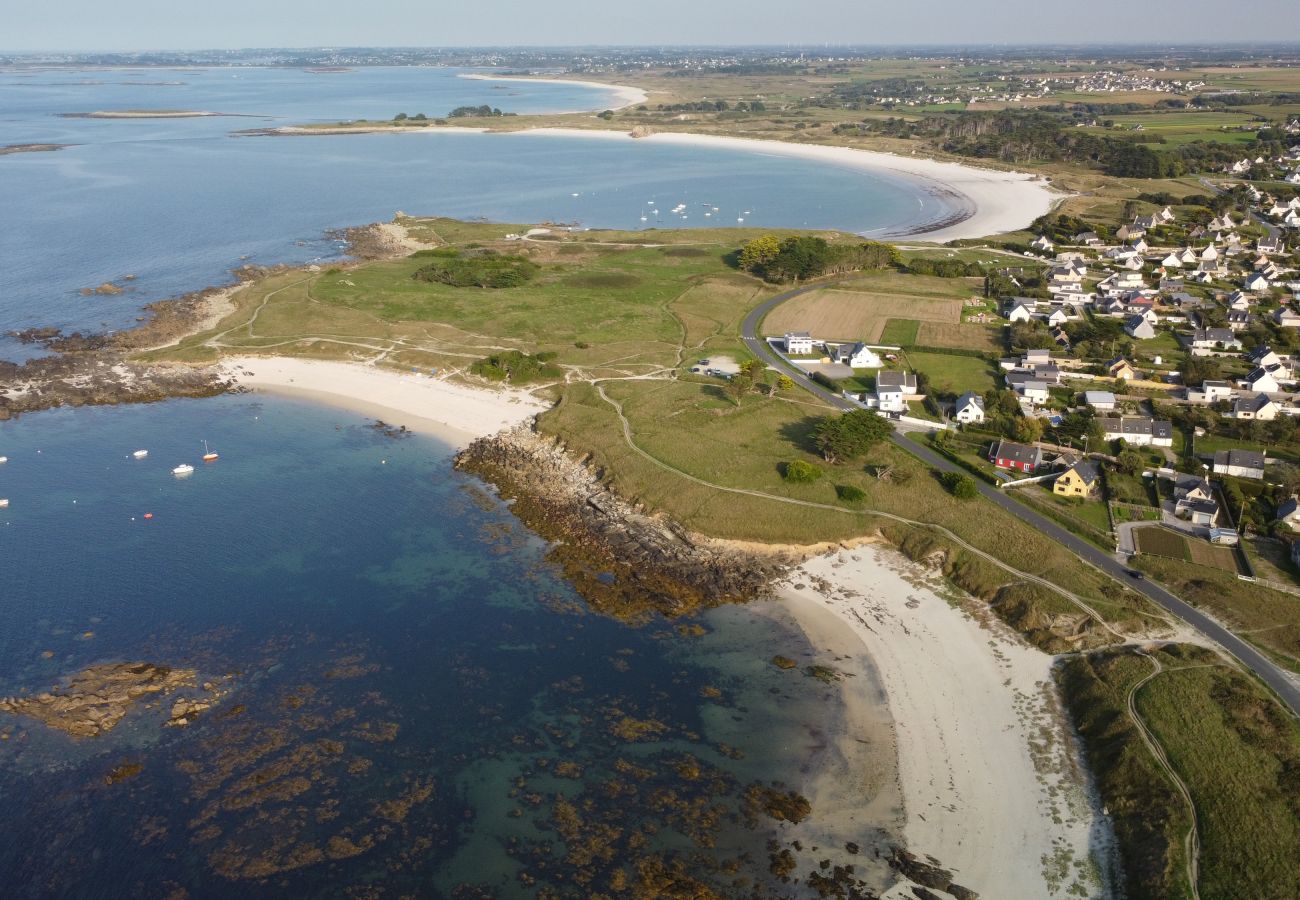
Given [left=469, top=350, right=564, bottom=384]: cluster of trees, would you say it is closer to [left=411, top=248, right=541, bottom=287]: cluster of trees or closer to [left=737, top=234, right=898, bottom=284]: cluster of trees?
[left=411, top=248, right=541, bottom=287]: cluster of trees

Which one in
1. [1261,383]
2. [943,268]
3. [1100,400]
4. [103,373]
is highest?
[943,268]

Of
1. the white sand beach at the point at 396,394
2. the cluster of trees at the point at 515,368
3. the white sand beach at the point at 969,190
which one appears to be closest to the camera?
the white sand beach at the point at 396,394

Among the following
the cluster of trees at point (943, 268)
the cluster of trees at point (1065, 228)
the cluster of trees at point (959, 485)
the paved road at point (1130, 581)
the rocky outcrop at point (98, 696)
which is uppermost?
the cluster of trees at point (1065, 228)

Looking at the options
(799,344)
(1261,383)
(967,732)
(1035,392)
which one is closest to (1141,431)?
(1035,392)

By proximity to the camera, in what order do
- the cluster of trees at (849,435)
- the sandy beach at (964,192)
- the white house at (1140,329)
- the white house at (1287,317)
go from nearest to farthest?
the cluster of trees at (849,435)
the white house at (1140,329)
the white house at (1287,317)
the sandy beach at (964,192)

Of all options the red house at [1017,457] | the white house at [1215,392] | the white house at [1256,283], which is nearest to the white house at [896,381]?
the red house at [1017,457]

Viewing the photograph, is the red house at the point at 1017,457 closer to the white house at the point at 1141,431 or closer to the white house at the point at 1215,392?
the white house at the point at 1141,431

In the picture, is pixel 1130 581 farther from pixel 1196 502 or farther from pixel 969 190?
pixel 969 190
